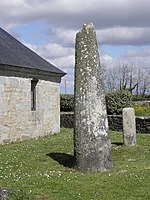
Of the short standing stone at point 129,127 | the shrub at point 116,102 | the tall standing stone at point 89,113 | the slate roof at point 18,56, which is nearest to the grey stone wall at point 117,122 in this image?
the shrub at point 116,102

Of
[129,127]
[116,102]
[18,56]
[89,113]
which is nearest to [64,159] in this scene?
[89,113]

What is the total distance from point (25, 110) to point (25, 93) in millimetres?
741

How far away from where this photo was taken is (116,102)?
2614 centimetres

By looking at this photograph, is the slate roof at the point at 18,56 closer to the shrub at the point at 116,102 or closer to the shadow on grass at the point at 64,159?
the shrub at the point at 116,102

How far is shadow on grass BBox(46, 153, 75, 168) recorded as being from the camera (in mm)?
10697

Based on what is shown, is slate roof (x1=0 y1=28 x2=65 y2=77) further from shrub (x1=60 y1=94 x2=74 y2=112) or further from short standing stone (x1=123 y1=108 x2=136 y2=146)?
shrub (x1=60 y1=94 x2=74 y2=112)

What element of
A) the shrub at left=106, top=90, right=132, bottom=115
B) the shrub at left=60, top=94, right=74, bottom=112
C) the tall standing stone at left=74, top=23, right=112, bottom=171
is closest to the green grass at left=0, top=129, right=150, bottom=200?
the tall standing stone at left=74, top=23, right=112, bottom=171

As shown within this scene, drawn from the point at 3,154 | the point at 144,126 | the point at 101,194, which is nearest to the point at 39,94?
the point at 144,126

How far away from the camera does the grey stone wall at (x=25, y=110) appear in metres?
16.5

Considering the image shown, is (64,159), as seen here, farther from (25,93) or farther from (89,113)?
(25,93)

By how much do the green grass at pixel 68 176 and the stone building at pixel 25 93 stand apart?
11.9 ft

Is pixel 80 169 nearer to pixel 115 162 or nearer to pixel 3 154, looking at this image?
pixel 115 162

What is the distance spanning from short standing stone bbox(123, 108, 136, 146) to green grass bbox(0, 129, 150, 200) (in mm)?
836

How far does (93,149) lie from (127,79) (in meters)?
41.7
